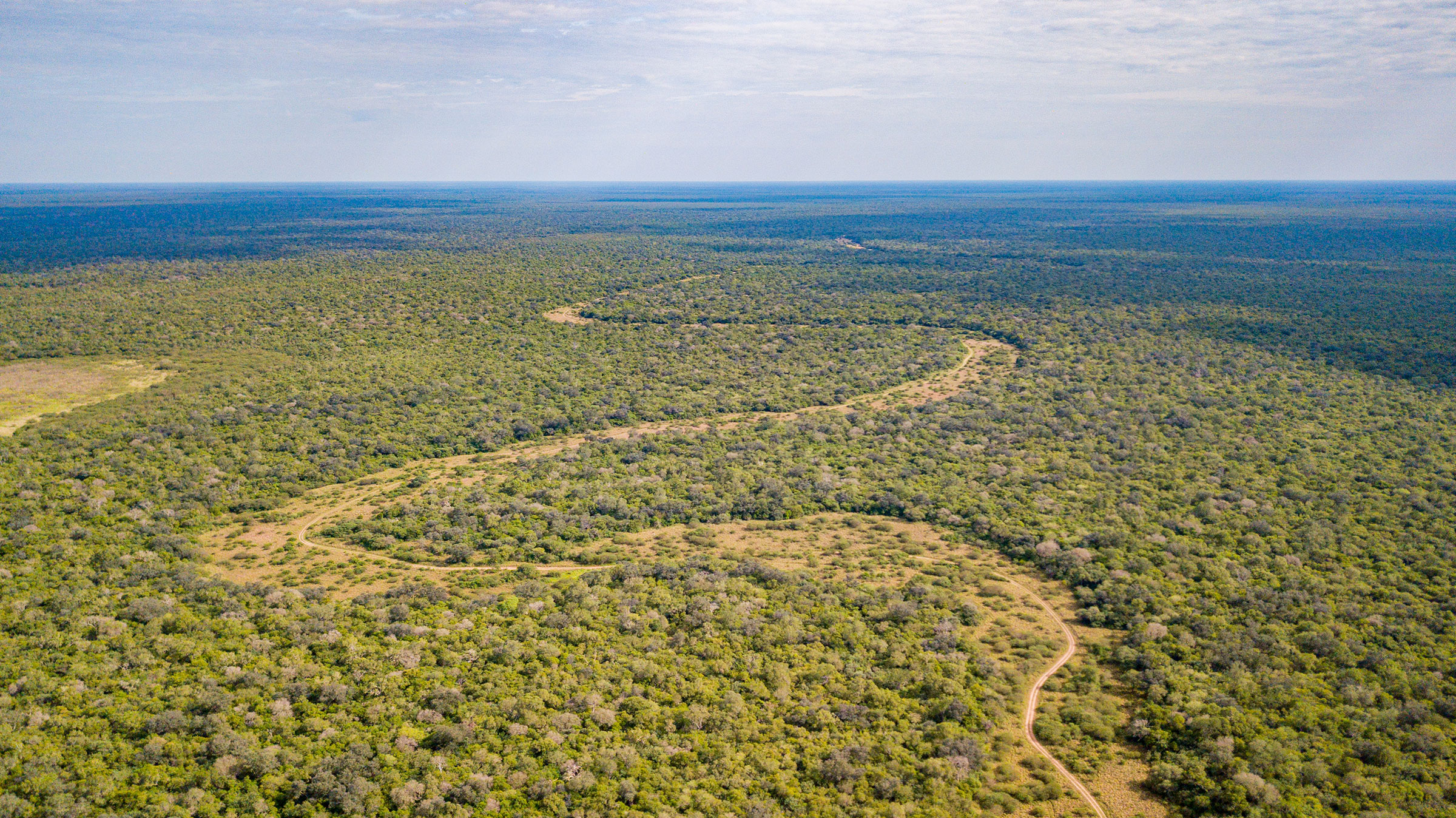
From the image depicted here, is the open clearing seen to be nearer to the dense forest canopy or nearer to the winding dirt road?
the winding dirt road

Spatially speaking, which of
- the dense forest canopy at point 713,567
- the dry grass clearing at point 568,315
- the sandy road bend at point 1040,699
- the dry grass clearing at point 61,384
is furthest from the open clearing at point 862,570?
the dry grass clearing at point 568,315

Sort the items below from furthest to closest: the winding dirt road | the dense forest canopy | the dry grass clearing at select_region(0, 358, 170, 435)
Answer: the dry grass clearing at select_region(0, 358, 170, 435)
the winding dirt road
the dense forest canopy

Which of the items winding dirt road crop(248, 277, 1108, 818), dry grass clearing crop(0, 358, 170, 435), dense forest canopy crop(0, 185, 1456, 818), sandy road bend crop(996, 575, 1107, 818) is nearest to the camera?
dense forest canopy crop(0, 185, 1456, 818)

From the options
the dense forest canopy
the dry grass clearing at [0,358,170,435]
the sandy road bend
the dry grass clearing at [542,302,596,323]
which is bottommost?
the sandy road bend

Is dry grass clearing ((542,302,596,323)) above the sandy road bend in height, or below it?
above

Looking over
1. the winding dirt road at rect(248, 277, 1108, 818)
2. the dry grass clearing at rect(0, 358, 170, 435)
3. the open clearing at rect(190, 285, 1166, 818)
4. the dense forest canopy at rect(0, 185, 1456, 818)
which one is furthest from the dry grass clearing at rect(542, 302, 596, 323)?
the open clearing at rect(190, 285, 1166, 818)

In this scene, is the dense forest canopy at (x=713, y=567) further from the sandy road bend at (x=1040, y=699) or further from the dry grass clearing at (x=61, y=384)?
the dry grass clearing at (x=61, y=384)

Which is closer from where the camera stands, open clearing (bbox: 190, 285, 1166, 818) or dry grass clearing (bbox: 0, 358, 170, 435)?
open clearing (bbox: 190, 285, 1166, 818)

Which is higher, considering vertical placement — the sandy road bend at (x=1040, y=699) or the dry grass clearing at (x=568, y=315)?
the dry grass clearing at (x=568, y=315)
